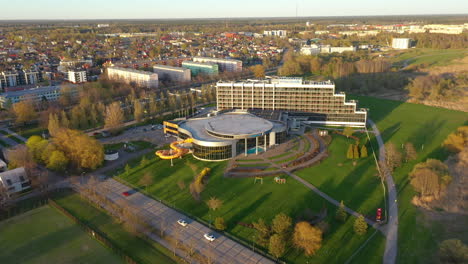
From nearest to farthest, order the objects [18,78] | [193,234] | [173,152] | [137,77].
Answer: [193,234] → [173,152] → [137,77] → [18,78]

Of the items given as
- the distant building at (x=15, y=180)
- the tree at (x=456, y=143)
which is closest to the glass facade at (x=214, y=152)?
the distant building at (x=15, y=180)

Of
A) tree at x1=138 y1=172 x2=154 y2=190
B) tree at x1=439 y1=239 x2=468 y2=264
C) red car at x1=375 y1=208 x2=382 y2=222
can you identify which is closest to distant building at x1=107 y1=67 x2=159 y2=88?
tree at x1=138 y1=172 x2=154 y2=190

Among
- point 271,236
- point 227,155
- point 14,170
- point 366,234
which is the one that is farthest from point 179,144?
point 366,234

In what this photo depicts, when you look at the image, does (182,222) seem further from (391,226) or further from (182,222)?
(391,226)

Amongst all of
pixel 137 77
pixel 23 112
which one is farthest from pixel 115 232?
pixel 137 77

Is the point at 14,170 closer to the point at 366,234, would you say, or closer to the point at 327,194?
the point at 327,194

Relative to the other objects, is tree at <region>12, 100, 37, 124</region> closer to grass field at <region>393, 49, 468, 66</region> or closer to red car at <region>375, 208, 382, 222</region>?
red car at <region>375, 208, 382, 222</region>

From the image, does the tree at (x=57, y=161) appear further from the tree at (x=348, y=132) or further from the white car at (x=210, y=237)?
the tree at (x=348, y=132)
